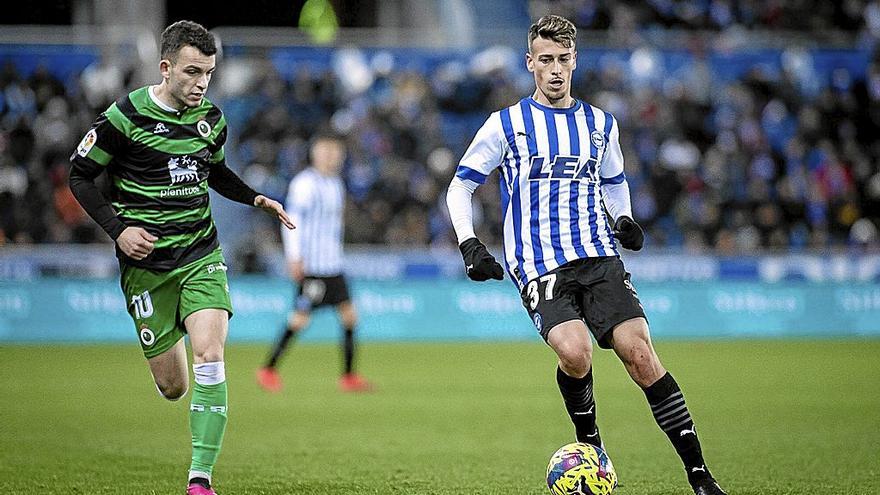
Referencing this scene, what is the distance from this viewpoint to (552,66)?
20.1ft

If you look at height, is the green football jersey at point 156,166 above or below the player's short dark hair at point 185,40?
below

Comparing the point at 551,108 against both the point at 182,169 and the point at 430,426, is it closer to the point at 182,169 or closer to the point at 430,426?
the point at 182,169

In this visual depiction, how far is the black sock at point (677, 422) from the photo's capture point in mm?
5875

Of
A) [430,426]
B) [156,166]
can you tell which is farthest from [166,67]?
[430,426]

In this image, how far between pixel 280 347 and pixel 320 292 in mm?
708

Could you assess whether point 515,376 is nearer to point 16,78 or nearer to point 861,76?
point 16,78

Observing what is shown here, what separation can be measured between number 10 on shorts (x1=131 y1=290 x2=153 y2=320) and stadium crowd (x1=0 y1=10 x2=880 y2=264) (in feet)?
40.7

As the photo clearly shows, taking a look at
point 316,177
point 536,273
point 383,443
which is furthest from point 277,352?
point 536,273

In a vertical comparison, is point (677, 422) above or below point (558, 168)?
below

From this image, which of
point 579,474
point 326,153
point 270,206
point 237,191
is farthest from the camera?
point 326,153

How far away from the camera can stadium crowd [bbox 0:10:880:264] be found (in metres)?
19.5

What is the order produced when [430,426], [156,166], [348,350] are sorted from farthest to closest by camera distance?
[348,350] < [430,426] < [156,166]

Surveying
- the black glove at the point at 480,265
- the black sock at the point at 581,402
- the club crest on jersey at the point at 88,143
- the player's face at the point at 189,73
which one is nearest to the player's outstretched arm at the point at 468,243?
the black glove at the point at 480,265

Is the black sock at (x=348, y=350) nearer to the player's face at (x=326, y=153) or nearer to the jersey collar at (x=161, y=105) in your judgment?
the player's face at (x=326, y=153)
